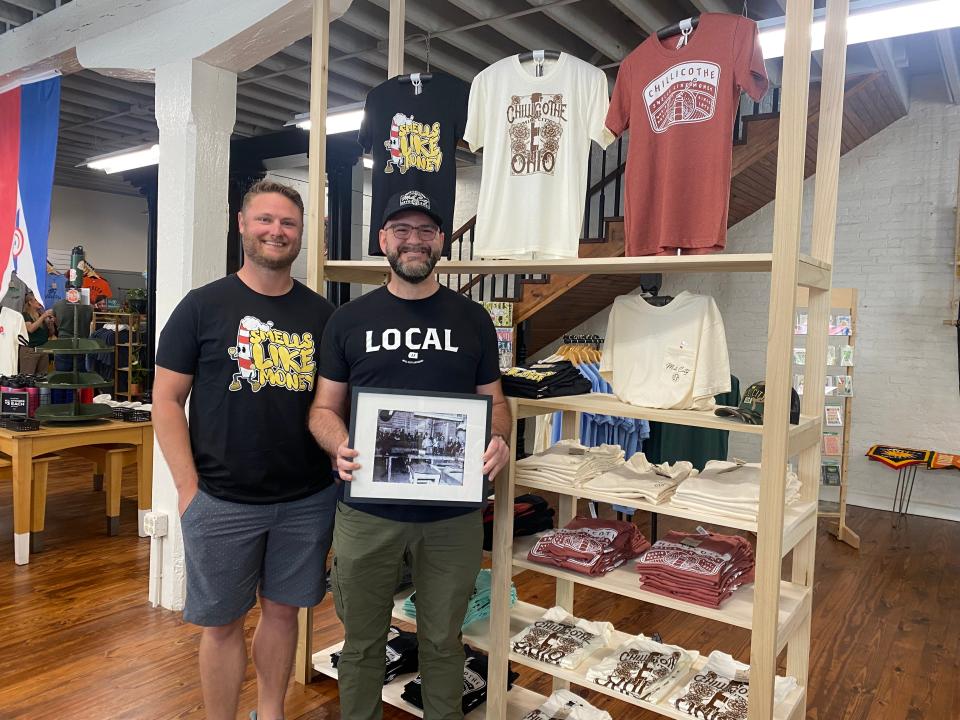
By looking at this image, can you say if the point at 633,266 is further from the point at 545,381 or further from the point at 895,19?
the point at 895,19

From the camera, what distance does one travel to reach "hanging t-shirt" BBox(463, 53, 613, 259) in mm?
2418

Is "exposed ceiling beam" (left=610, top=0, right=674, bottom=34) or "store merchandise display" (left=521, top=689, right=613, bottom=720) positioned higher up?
"exposed ceiling beam" (left=610, top=0, right=674, bottom=34)

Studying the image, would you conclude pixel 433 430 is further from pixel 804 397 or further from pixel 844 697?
pixel 844 697

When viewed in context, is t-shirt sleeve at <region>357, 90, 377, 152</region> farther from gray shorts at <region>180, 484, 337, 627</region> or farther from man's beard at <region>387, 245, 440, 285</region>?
gray shorts at <region>180, 484, 337, 627</region>

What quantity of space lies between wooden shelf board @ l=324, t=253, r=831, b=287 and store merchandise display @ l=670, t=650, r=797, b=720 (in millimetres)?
1236

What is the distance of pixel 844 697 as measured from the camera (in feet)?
9.51

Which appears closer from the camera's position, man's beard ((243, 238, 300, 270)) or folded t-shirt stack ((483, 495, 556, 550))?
man's beard ((243, 238, 300, 270))

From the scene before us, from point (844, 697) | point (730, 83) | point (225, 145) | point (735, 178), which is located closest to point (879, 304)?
point (735, 178)

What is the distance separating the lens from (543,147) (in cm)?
245

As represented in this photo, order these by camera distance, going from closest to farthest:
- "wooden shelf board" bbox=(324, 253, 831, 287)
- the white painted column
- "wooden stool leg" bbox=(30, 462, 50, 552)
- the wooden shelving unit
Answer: the wooden shelving unit → "wooden shelf board" bbox=(324, 253, 831, 287) → the white painted column → "wooden stool leg" bbox=(30, 462, 50, 552)

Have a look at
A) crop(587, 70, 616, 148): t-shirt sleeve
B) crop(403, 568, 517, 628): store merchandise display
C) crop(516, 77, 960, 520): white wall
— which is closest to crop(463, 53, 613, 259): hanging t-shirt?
crop(587, 70, 616, 148): t-shirt sleeve

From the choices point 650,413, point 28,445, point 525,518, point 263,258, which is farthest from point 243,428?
point 28,445

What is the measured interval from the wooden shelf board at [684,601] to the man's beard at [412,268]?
108cm

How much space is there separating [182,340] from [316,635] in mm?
1852
